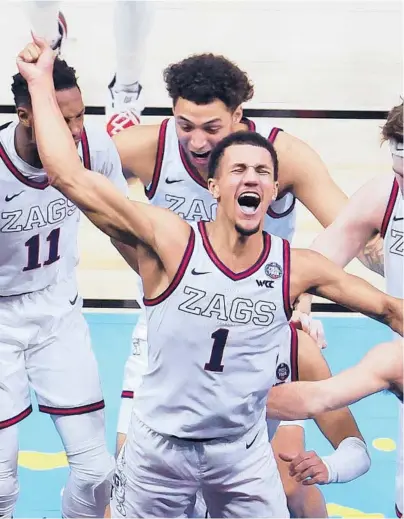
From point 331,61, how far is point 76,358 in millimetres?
2539

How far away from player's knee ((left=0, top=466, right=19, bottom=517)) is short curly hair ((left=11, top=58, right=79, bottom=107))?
1.06 meters

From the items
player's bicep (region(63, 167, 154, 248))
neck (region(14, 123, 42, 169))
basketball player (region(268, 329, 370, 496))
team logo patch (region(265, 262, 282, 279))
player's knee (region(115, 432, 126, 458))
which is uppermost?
neck (region(14, 123, 42, 169))

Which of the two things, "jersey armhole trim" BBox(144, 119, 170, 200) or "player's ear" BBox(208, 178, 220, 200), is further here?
"jersey armhole trim" BBox(144, 119, 170, 200)

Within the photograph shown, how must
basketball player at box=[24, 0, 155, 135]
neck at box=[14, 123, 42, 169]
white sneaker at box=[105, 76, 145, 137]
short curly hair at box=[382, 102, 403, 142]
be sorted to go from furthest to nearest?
basketball player at box=[24, 0, 155, 135] < white sneaker at box=[105, 76, 145, 137] < neck at box=[14, 123, 42, 169] < short curly hair at box=[382, 102, 403, 142]

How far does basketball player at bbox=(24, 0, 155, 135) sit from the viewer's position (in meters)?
3.81

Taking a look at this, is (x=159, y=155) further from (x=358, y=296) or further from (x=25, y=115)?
(x=358, y=296)

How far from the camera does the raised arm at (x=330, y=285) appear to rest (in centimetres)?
267

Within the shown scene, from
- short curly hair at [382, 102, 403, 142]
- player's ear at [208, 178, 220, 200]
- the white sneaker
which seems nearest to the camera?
player's ear at [208, 178, 220, 200]

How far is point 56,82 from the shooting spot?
9.26ft

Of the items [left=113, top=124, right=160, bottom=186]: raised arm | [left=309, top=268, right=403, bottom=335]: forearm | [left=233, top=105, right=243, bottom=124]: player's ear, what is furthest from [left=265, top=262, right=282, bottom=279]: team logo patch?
[left=113, top=124, right=160, bottom=186]: raised arm

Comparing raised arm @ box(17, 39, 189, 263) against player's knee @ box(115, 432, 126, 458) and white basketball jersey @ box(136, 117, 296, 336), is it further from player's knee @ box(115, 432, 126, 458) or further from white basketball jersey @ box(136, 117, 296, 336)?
player's knee @ box(115, 432, 126, 458)

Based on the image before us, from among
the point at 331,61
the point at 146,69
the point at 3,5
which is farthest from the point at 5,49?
the point at 331,61

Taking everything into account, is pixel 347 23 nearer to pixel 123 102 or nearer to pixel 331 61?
pixel 331 61

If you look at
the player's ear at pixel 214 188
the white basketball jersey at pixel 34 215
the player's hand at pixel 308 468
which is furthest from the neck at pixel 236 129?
the player's hand at pixel 308 468
